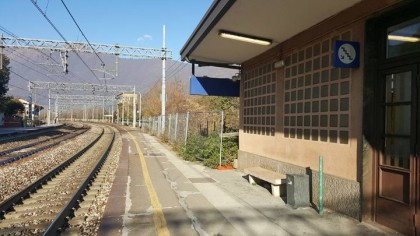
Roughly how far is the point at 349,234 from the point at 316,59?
383cm

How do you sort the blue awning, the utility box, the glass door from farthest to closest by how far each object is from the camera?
1. the blue awning
2. the utility box
3. the glass door

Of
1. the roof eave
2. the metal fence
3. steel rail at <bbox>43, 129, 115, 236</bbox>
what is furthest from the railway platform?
the metal fence

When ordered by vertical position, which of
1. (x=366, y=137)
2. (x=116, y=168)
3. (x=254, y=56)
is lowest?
(x=116, y=168)

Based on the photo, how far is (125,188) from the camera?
10.1 metres

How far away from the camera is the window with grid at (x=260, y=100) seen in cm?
1119

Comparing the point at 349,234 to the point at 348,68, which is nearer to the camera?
the point at 349,234

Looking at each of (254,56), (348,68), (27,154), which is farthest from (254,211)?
(27,154)

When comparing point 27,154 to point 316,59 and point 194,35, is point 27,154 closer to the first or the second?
point 194,35

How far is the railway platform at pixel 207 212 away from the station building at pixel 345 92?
0.68 meters

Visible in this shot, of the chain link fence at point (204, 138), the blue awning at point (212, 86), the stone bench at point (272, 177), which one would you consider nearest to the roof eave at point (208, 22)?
the blue awning at point (212, 86)

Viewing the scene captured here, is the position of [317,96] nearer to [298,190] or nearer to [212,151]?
[298,190]

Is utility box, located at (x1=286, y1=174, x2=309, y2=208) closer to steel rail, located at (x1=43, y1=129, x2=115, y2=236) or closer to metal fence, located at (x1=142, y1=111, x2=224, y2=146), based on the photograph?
steel rail, located at (x1=43, y1=129, x2=115, y2=236)

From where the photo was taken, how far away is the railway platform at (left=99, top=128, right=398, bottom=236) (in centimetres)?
649

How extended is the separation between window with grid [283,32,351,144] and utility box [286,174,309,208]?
949mm
